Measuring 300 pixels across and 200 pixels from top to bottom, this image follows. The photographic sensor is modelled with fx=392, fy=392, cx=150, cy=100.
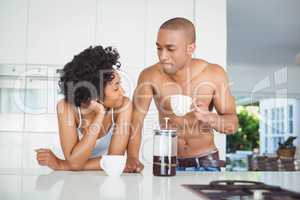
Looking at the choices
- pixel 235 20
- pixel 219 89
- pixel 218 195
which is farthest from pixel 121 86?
pixel 235 20

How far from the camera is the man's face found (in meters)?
2.04

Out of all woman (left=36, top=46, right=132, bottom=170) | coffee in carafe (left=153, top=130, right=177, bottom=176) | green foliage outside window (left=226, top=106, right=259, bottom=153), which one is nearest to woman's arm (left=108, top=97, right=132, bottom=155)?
woman (left=36, top=46, right=132, bottom=170)

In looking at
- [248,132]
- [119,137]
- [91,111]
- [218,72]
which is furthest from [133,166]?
[248,132]

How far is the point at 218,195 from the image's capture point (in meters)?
0.88

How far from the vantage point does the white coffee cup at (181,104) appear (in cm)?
191

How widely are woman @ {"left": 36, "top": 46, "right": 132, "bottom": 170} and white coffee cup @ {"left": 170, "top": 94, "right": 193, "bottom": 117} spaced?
0.23 m

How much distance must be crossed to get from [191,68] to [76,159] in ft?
2.46

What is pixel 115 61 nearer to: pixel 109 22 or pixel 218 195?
pixel 109 22

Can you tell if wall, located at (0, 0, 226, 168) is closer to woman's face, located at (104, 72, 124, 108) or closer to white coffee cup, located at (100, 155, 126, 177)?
woman's face, located at (104, 72, 124, 108)

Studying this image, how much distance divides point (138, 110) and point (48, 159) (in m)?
0.51

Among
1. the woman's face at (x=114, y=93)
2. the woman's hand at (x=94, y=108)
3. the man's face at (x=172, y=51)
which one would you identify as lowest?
the woman's hand at (x=94, y=108)

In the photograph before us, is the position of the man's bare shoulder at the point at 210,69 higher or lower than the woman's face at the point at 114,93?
higher

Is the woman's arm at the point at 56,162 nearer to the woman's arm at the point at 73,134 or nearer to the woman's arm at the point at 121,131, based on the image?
the woman's arm at the point at 73,134

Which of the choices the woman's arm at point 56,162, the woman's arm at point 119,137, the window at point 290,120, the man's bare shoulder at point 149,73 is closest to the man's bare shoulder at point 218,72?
the man's bare shoulder at point 149,73
